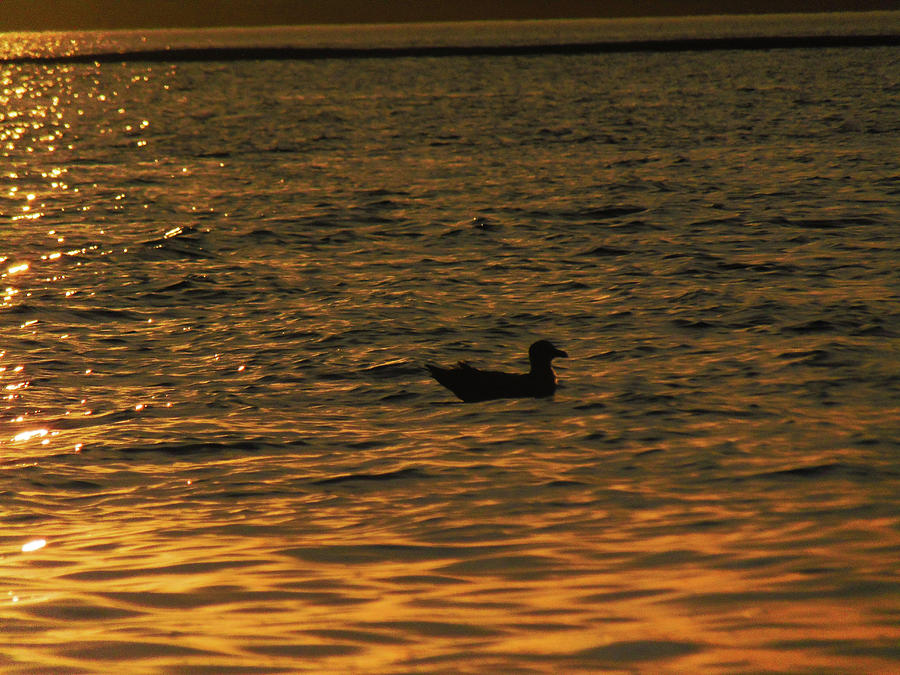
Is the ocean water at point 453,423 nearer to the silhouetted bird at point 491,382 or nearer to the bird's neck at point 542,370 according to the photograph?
the silhouetted bird at point 491,382

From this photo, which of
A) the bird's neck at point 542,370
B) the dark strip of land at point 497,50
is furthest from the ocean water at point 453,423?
the dark strip of land at point 497,50

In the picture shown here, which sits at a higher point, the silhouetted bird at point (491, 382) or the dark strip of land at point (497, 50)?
the silhouetted bird at point (491, 382)

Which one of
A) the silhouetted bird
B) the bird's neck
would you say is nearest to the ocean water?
the silhouetted bird

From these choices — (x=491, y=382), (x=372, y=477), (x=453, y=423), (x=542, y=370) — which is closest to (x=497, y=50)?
(x=542, y=370)

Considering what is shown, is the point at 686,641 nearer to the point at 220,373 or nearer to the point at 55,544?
the point at 55,544

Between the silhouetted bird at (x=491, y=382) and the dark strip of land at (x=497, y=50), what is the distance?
9914cm

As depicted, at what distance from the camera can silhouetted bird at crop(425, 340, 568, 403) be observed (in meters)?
14.4

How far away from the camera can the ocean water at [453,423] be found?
25.9 feet

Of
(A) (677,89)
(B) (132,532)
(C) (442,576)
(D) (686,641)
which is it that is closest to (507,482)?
(C) (442,576)

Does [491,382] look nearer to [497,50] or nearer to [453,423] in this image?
[453,423]

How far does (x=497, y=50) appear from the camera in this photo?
122438 mm

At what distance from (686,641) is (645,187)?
26684 mm

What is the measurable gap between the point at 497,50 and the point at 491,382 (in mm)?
111488

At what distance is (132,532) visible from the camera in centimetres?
1012
